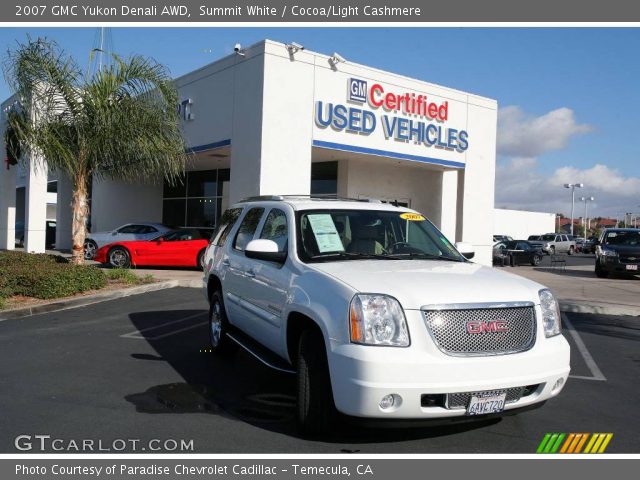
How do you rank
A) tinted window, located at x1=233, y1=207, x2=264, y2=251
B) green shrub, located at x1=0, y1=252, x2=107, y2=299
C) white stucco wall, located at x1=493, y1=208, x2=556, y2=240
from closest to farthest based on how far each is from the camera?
tinted window, located at x1=233, y1=207, x2=264, y2=251 < green shrub, located at x1=0, y1=252, x2=107, y2=299 < white stucco wall, located at x1=493, y1=208, x2=556, y2=240

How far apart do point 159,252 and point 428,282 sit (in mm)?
14071

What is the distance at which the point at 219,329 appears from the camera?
7.10 metres

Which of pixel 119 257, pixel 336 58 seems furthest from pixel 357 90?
pixel 119 257

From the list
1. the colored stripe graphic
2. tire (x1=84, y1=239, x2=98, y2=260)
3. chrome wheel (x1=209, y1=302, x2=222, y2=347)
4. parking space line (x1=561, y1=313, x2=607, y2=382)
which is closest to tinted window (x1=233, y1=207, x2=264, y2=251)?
chrome wheel (x1=209, y1=302, x2=222, y2=347)

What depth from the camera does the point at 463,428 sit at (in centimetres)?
473

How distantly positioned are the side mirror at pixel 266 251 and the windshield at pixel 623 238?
1902cm

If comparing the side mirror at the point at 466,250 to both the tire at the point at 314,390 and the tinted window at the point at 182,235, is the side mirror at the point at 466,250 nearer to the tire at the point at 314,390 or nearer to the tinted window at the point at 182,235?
the tire at the point at 314,390

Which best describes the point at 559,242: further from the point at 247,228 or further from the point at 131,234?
the point at 247,228

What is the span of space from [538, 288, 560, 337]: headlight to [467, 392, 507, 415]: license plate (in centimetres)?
70

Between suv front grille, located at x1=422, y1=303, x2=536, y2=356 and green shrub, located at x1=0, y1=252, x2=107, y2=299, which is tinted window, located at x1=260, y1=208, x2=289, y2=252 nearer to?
suv front grille, located at x1=422, y1=303, x2=536, y2=356

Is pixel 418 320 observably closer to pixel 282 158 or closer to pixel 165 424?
pixel 165 424

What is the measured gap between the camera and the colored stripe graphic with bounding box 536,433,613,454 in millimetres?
4406
